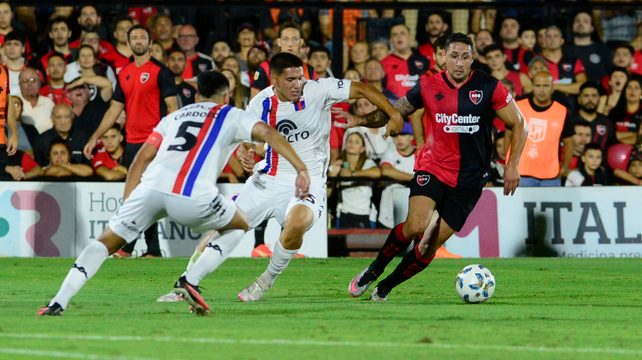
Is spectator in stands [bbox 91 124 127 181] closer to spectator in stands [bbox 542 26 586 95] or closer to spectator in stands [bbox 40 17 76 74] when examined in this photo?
spectator in stands [bbox 40 17 76 74]

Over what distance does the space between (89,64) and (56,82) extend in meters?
0.54

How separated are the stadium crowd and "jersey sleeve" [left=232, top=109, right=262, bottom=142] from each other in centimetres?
616

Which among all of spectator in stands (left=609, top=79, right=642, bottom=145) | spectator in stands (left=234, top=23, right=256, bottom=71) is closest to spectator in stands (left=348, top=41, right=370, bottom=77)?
spectator in stands (left=234, top=23, right=256, bottom=71)

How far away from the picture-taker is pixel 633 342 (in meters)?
5.15

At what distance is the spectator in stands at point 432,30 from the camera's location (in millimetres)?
13711

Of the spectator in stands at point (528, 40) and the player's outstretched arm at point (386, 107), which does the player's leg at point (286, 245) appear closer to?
the player's outstretched arm at point (386, 107)

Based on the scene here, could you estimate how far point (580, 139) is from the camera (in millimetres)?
13195

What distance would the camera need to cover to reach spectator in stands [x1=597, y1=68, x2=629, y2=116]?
44.7 ft

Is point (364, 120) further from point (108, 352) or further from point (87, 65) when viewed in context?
point (87, 65)

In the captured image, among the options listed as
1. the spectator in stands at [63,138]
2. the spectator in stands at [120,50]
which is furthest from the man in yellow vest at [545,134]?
the spectator in stands at [63,138]

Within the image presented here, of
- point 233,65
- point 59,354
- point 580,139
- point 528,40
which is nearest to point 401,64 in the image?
point 528,40

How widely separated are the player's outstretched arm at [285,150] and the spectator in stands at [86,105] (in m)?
7.19

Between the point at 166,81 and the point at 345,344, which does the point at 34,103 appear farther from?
the point at 345,344

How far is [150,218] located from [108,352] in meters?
1.51
